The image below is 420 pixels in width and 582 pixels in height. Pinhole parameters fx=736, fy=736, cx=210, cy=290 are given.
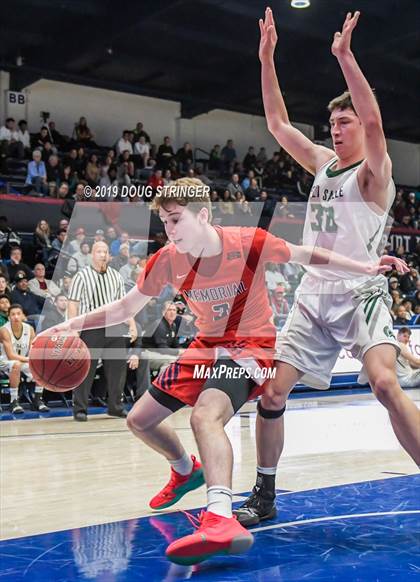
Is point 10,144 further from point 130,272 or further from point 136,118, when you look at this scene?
point 130,272

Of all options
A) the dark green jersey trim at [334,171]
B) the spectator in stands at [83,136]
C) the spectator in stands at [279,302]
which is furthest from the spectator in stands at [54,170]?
the dark green jersey trim at [334,171]

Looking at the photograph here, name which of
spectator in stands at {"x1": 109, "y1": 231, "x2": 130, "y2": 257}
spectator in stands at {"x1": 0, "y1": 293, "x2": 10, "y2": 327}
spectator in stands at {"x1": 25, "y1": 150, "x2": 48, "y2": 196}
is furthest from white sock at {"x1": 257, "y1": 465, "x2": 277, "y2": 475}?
spectator in stands at {"x1": 25, "y1": 150, "x2": 48, "y2": 196}

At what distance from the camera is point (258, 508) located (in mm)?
3619

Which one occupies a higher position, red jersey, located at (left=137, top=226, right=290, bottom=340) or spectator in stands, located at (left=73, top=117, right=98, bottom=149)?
spectator in stands, located at (left=73, top=117, right=98, bottom=149)

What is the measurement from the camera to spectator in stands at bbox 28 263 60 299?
9.67 meters

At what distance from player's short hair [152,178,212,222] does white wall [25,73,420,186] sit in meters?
15.3

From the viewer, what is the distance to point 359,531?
3385 mm

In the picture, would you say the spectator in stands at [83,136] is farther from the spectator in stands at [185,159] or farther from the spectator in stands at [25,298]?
the spectator in stands at [25,298]

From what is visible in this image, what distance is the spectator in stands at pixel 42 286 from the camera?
967 centimetres

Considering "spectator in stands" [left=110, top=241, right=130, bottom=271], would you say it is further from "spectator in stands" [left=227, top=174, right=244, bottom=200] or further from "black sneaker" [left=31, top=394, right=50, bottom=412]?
"spectator in stands" [left=227, top=174, right=244, bottom=200]

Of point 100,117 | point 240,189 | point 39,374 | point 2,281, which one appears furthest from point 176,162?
point 39,374

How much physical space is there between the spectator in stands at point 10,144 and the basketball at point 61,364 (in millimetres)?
10959

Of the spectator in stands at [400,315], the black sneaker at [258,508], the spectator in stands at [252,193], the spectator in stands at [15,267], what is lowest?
the spectator in stands at [400,315]

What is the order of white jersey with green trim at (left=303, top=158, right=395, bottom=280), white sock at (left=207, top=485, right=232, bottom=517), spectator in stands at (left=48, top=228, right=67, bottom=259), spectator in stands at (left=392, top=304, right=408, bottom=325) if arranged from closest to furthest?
white sock at (left=207, top=485, right=232, bottom=517), white jersey with green trim at (left=303, top=158, right=395, bottom=280), spectator in stands at (left=48, top=228, right=67, bottom=259), spectator in stands at (left=392, top=304, right=408, bottom=325)
